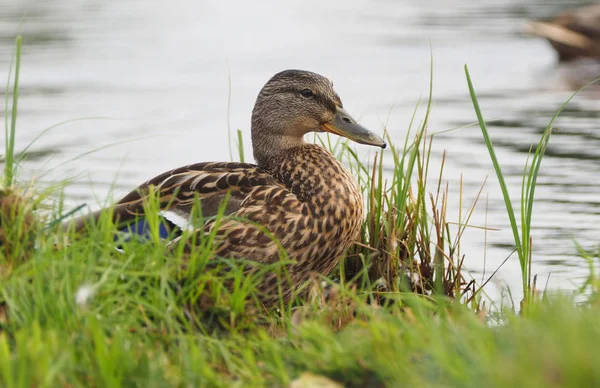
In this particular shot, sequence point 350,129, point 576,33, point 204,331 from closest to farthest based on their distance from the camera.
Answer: point 204,331
point 350,129
point 576,33

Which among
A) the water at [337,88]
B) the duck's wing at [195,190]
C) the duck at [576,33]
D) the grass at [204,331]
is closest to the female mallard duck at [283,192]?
the duck's wing at [195,190]

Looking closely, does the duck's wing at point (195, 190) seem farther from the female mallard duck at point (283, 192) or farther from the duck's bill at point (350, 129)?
the duck's bill at point (350, 129)

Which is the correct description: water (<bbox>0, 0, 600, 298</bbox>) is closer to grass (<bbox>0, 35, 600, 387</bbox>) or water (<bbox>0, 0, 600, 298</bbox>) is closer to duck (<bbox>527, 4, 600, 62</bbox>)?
duck (<bbox>527, 4, 600, 62</bbox>)

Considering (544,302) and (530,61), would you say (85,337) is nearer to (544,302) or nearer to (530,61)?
(544,302)

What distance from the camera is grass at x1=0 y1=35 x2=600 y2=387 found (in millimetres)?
2594

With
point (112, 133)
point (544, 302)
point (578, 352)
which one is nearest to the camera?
point (578, 352)

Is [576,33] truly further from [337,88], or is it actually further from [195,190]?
[195,190]

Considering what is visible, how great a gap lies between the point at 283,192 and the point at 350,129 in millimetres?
555

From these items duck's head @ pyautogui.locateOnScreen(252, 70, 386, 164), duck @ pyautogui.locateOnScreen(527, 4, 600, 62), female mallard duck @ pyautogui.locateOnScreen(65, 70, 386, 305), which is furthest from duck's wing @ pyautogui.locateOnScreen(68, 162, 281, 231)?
duck @ pyautogui.locateOnScreen(527, 4, 600, 62)

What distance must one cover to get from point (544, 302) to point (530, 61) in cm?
1214

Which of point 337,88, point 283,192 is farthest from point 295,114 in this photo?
point 337,88

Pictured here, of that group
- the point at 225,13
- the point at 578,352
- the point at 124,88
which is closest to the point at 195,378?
the point at 578,352

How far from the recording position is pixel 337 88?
12500 mm

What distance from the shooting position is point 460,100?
39.1ft
